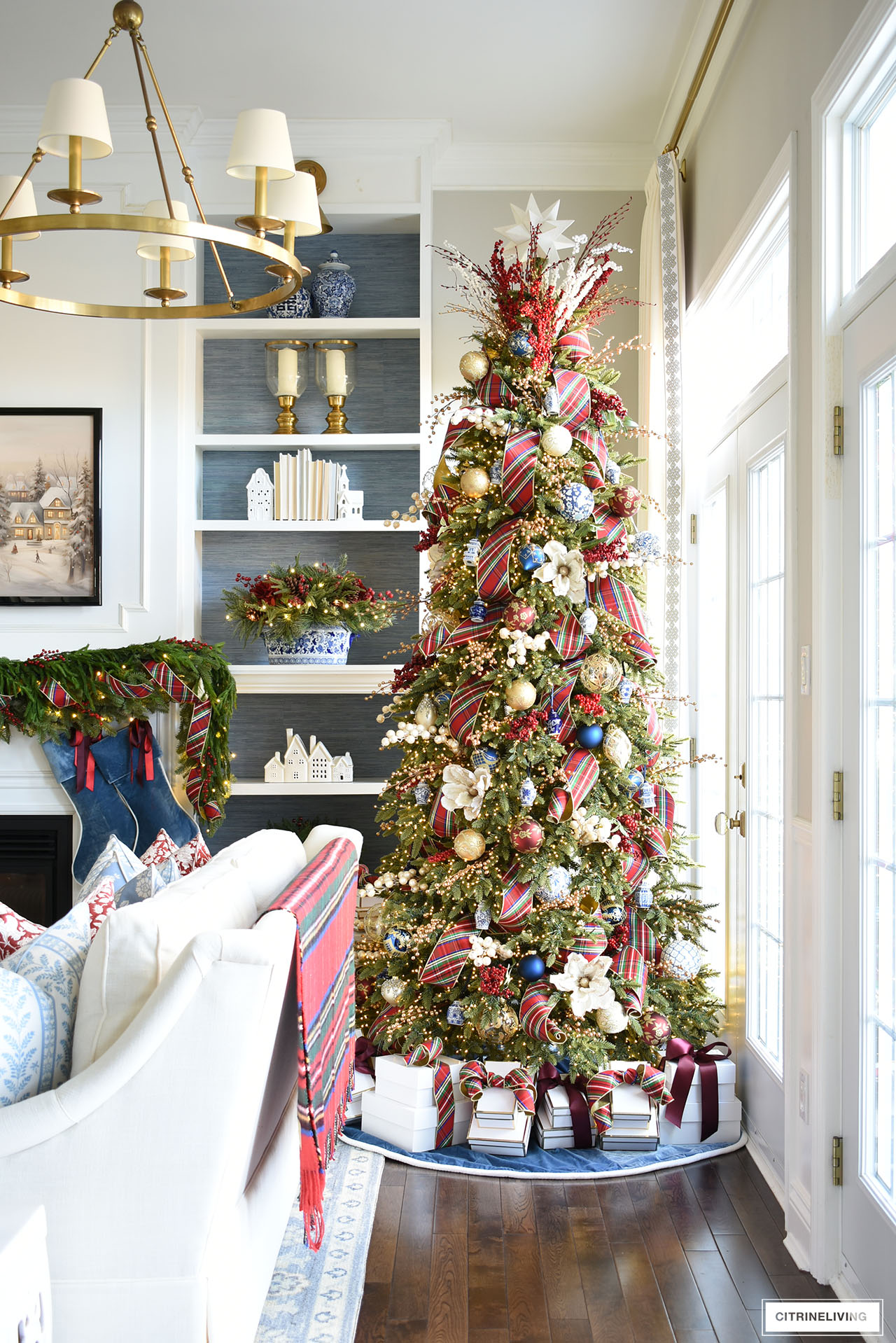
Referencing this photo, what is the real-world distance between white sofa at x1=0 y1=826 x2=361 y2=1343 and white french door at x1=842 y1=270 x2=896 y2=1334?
1178 millimetres

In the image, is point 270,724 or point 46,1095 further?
point 270,724

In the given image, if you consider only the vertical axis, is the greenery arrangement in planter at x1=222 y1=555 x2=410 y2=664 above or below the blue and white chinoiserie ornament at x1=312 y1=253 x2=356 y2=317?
below

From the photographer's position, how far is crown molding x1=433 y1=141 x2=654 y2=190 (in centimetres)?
415

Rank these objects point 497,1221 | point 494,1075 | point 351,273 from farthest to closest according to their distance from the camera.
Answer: point 351,273 → point 494,1075 → point 497,1221

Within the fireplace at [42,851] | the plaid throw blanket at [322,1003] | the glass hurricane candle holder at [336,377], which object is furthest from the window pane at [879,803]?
the fireplace at [42,851]

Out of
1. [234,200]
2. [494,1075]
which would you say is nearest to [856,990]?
[494,1075]

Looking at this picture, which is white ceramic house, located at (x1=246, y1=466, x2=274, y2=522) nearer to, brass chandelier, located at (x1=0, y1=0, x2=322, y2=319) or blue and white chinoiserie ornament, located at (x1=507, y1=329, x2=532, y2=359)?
blue and white chinoiserie ornament, located at (x1=507, y1=329, x2=532, y2=359)

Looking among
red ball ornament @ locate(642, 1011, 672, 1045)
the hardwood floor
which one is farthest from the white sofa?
red ball ornament @ locate(642, 1011, 672, 1045)

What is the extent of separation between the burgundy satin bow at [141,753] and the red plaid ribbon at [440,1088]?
1.59 m

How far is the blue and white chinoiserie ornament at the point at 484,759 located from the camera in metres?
2.96

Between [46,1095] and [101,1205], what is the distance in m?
0.18

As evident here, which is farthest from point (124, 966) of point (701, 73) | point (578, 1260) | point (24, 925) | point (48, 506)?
point (701, 73)

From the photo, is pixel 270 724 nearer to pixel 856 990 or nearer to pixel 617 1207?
pixel 617 1207

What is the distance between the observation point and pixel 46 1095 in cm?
155
